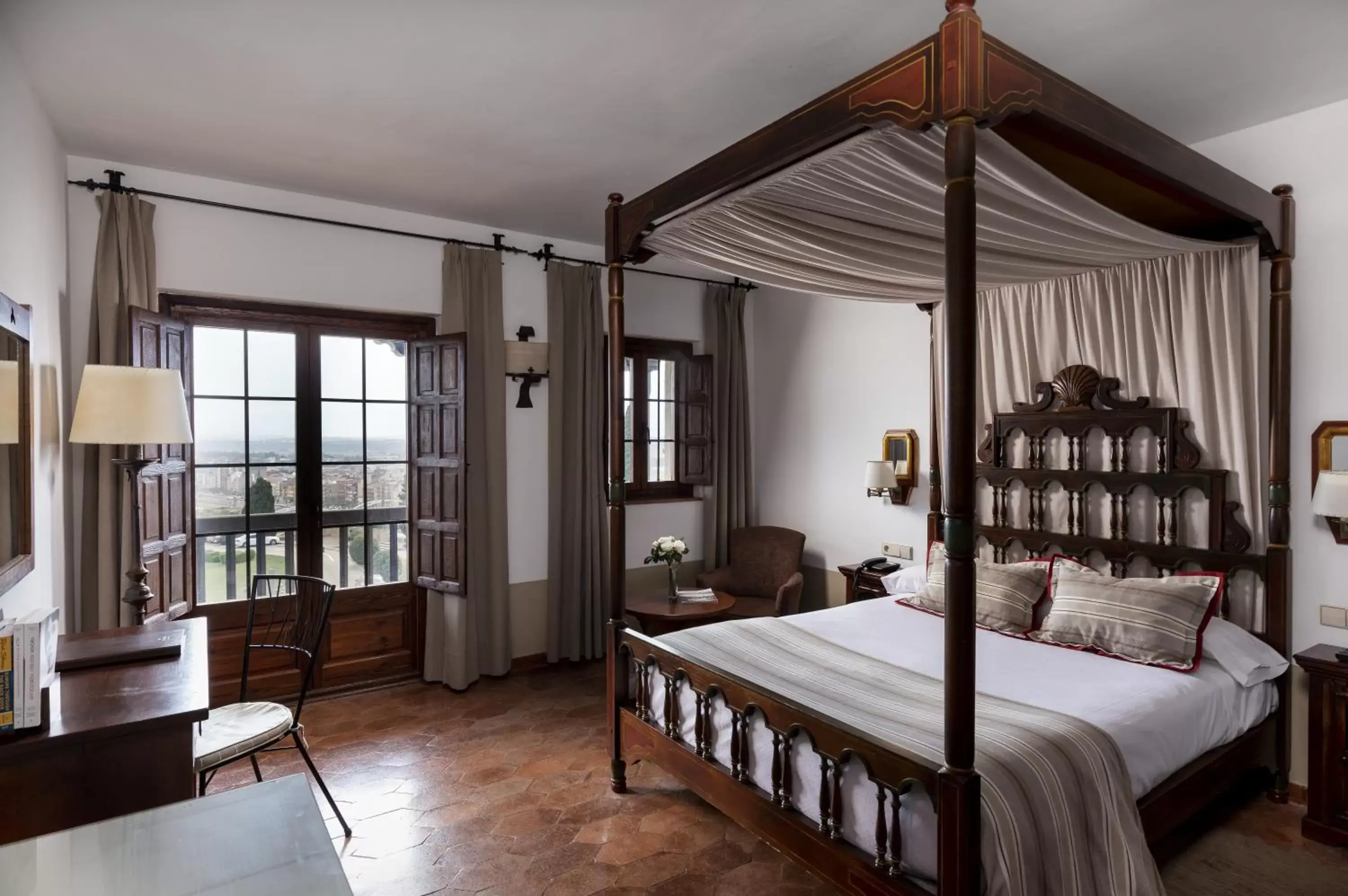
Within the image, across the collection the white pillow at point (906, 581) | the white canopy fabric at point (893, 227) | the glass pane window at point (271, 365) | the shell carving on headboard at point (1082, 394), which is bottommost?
the white pillow at point (906, 581)

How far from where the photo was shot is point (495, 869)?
255 centimetres

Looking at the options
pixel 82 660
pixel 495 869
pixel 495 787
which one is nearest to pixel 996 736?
pixel 495 869

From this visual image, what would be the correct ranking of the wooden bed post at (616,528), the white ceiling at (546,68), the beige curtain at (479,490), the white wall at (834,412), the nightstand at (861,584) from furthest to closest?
1. the white wall at (834,412)
2. the beige curtain at (479,490)
3. the nightstand at (861,584)
4. the wooden bed post at (616,528)
5. the white ceiling at (546,68)

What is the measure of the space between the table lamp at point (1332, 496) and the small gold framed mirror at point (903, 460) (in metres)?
1.96

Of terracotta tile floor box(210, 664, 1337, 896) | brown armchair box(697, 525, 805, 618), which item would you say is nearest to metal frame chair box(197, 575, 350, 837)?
terracotta tile floor box(210, 664, 1337, 896)

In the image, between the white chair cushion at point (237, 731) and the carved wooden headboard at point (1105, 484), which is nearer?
the white chair cushion at point (237, 731)

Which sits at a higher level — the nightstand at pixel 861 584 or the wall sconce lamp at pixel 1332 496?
the wall sconce lamp at pixel 1332 496

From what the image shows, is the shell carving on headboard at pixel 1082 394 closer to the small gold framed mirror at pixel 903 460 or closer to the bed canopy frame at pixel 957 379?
the bed canopy frame at pixel 957 379

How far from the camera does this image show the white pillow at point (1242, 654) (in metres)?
2.78

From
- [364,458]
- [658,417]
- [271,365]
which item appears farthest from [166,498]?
[658,417]

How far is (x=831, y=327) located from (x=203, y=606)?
4176mm

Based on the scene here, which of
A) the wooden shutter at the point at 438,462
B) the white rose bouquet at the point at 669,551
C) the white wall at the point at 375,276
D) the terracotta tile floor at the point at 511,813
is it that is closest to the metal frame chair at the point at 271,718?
the terracotta tile floor at the point at 511,813

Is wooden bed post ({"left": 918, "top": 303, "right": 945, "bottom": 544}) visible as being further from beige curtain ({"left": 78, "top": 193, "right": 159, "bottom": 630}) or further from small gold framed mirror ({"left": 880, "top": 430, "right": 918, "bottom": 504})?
beige curtain ({"left": 78, "top": 193, "right": 159, "bottom": 630})

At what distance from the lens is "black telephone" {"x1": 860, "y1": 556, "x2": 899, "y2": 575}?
439cm
